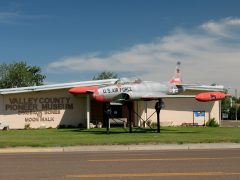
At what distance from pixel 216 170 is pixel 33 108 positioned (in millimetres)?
27676

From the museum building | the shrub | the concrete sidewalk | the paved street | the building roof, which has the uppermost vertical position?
the building roof

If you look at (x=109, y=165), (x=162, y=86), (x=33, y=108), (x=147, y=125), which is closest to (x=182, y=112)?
(x=147, y=125)

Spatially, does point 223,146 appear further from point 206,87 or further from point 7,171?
point 206,87

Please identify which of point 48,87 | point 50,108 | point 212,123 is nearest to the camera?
point 48,87

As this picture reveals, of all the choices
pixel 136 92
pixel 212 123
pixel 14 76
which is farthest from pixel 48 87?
pixel 14 76

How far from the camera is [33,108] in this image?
123 ft

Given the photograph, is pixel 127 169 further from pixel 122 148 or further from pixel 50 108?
pixel 50 108

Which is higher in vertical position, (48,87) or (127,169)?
(48,87)

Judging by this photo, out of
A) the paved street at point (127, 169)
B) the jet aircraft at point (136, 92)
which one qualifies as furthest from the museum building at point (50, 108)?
the paved street at point (127, 169)

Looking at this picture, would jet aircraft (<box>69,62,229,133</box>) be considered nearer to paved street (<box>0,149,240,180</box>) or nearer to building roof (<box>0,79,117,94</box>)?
building roof (<box>0,79,117,94</box>)

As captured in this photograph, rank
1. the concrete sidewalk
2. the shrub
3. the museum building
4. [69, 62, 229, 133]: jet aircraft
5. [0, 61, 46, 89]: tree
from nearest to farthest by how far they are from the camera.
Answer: the concrete sidewalk
[69, 62, 229, 133]: jet aircraft
the museum building
the shrub
[0, 61, 46, 89]: tree

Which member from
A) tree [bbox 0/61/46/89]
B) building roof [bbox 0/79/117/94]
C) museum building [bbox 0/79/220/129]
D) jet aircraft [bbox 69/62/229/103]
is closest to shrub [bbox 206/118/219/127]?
museum building [bbox 0/79/220/129]

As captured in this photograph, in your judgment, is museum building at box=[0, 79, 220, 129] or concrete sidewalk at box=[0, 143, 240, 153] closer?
concrete sidewalk at box=[0, 143, 240, 153]

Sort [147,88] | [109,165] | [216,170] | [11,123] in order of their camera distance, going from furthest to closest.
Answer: [11,123], [147,88], [109,165], [216,170]
